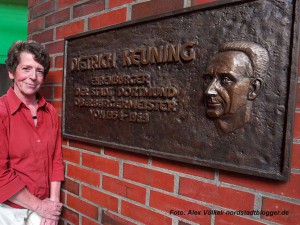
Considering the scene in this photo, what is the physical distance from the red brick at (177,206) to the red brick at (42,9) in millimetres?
1331

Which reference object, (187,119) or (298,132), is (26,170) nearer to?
(187,119)

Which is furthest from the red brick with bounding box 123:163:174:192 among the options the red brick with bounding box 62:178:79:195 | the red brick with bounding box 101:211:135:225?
the red brick with bounding box 62:178:79:195

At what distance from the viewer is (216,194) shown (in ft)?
3.34

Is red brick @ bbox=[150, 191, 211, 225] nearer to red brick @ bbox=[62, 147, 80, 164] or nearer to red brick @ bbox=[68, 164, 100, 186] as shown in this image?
red brick @ bbox=[68, 164, 100, 186]

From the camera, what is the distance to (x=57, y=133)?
1.68m

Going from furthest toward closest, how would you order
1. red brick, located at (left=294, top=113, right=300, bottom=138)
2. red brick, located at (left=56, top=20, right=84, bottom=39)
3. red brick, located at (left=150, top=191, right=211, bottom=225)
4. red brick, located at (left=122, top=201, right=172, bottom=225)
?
red brick, located at (left=56, top=20, right=84, bottom=39)
red brick, located at (left=122, top=201, right=172, bottom=225)
red brick, located at (left=150, top=191, right=211, bottom=225)
red brick, located at (left=294, top=113, right=300, bottom=138)

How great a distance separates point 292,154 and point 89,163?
1.04 metres

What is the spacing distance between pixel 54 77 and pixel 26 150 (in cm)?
50

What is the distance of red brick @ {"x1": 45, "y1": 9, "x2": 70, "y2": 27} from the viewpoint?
64.3 inches

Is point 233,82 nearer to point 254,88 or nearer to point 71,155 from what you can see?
point 254,88

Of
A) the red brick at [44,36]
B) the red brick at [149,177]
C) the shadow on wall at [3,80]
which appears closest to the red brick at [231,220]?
the red brick at [149,177]

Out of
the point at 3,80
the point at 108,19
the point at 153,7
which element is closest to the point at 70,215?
the point at 108,19

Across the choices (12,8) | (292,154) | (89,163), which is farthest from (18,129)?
(12,8)

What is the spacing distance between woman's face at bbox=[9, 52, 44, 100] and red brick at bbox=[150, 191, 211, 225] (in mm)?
908
